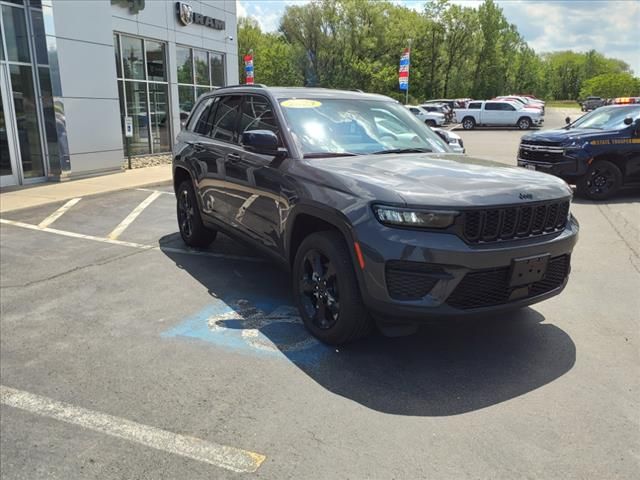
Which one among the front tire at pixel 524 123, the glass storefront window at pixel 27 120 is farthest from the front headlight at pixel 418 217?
the front tire at pixel 524 123

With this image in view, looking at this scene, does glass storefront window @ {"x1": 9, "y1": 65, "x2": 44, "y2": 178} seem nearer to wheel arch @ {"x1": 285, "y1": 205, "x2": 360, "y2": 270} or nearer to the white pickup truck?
wheel arch @ {"x1": 285, "y1": 205, "x2": 360, "y2": 270}

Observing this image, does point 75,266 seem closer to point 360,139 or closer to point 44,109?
point 360,139

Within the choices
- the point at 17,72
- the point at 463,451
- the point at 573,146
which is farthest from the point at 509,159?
the point at 463,451

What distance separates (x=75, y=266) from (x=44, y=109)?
7595 millimetres

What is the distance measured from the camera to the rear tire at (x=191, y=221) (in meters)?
6.33

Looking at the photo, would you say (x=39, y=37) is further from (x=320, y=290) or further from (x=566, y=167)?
(x=566, y=167)

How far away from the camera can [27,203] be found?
9.55 metres

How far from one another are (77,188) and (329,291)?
9301 mm

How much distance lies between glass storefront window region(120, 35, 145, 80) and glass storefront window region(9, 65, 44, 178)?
4.10 m

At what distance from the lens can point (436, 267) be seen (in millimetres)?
3121

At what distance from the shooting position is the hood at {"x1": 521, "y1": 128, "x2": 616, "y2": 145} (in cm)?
966

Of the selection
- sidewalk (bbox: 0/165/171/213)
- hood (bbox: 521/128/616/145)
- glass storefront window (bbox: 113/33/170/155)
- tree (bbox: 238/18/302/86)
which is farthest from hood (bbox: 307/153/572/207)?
tree (bbox: 238/18/302/86)

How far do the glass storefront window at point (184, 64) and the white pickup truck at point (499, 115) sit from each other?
881 inches

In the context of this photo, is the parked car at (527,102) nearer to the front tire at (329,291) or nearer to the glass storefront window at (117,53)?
the glass storefront window at (117,53)
